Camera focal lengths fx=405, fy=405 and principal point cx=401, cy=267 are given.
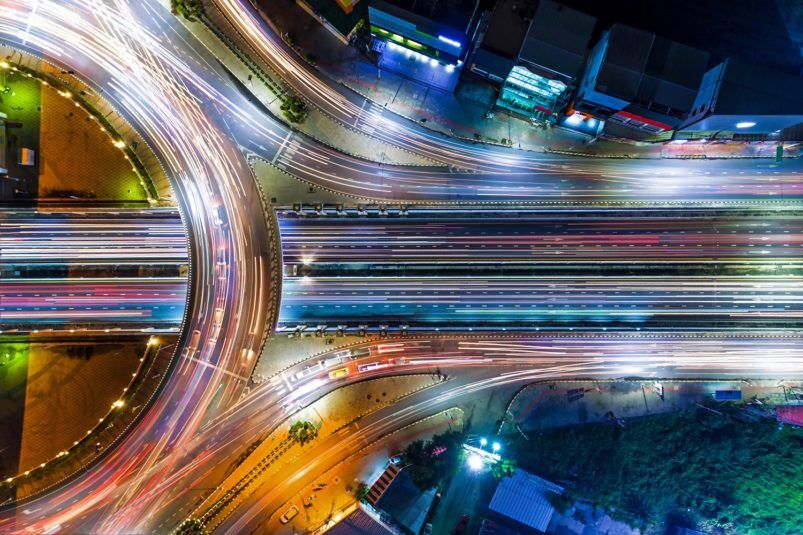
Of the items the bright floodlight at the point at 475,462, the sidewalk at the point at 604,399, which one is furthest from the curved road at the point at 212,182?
the bright floodlight at the point at 475,462

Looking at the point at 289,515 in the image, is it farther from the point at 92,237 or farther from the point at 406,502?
the point at 92,237

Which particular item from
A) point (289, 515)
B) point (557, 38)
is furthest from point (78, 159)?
point (557, 38)

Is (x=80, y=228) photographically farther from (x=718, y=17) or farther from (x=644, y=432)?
(x=718, y=17)

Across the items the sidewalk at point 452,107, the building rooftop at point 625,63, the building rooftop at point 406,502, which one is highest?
the building rooftop at point 625,63

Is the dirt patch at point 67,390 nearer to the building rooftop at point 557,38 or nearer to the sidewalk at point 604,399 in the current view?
the sidewalk at point 604,399

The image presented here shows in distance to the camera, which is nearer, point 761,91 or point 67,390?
point 761,91

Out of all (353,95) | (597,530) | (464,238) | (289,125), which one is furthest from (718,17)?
(597,530)

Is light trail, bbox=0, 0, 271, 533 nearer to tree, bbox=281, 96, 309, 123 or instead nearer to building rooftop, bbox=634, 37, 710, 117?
tree, bbox=281, 96, 309, 123
